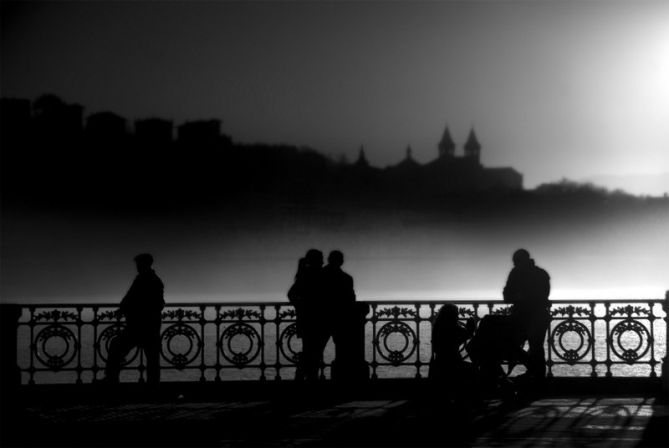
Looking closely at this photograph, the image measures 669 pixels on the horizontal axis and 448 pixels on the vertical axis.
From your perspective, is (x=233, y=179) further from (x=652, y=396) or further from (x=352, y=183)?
(x=652, y=396)

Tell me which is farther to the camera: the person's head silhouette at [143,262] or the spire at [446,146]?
the spire at [446,146]

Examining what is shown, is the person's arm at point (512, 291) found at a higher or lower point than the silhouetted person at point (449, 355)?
higher

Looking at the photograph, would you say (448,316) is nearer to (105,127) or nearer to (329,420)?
(329,420)

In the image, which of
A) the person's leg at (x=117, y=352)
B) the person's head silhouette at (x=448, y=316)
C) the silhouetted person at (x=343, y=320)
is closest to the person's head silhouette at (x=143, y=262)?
the person's leg at (x=117, y=352)

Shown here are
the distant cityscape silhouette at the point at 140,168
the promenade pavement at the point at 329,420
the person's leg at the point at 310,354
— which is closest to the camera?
the promenade pavement at the point at 329,420

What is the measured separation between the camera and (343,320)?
14.8m

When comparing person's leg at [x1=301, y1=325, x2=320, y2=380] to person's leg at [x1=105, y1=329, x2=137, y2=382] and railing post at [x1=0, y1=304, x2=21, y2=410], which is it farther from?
railing post at [x1=0, y1=304, x2=21, y2=410]

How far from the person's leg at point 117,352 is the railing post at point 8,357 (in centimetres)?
157

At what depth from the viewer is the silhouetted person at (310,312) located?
14.6 meters

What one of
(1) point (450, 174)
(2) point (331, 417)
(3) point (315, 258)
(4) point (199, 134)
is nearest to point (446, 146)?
(1) point (450, 174)

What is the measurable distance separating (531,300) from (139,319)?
559 centimetres

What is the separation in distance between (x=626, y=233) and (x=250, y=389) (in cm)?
18622

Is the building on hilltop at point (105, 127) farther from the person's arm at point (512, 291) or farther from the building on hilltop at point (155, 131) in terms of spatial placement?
the person's arm at point (512, 291)

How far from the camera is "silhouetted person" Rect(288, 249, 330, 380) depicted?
47.8 ft
